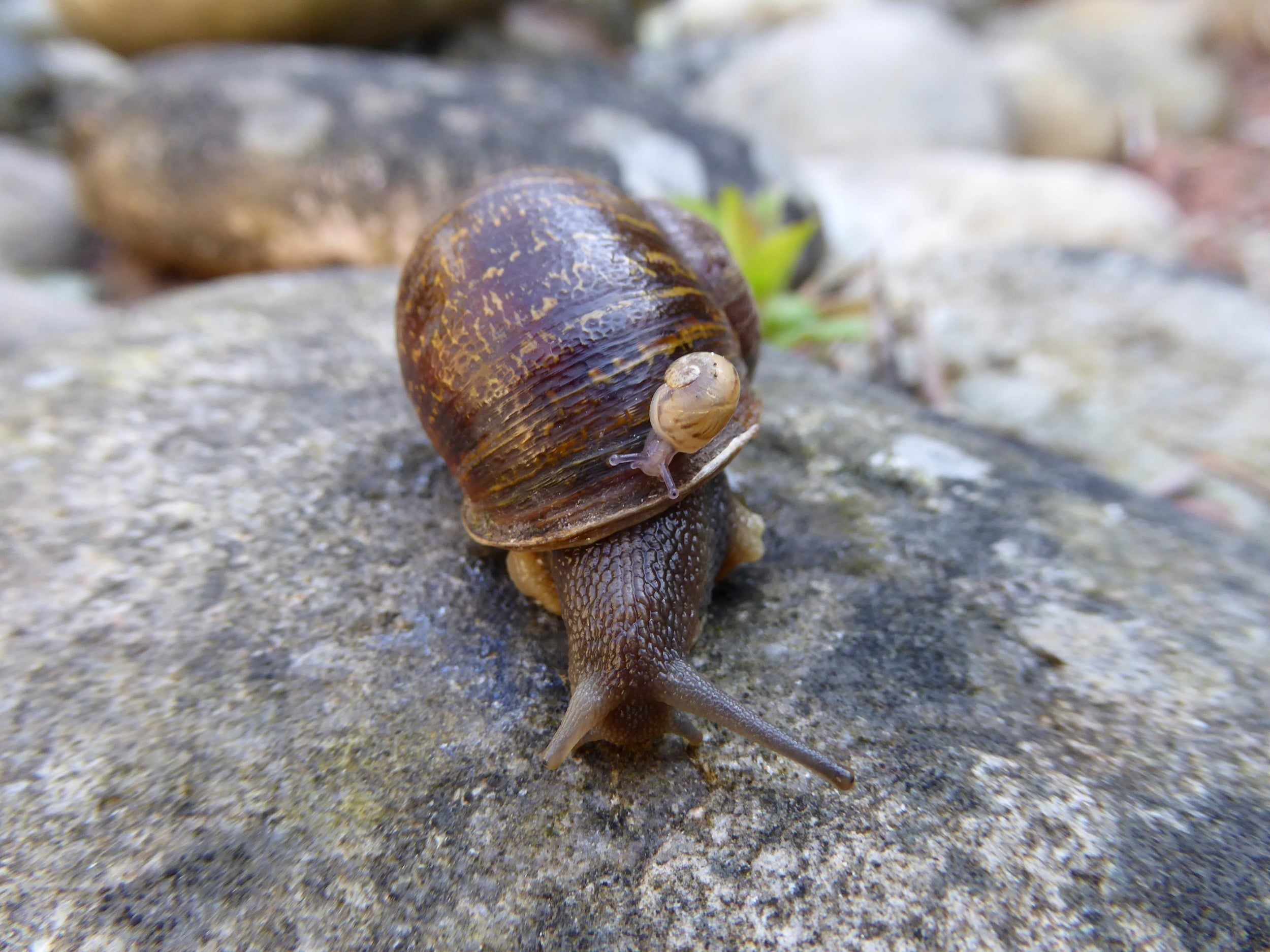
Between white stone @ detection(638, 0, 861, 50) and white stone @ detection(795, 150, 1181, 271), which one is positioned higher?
white stone @ detection(638, 0, 861, 50)

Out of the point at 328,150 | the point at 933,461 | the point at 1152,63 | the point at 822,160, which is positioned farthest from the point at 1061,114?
the point at 933,461

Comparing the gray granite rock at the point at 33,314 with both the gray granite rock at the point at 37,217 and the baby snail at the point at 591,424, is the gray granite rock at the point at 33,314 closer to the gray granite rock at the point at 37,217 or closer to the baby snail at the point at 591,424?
the gray granite rock at the point at 37,217

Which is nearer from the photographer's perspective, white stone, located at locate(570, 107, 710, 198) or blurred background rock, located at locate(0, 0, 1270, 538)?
blurred background rock, located at locate(0, 0, 1270, 538)

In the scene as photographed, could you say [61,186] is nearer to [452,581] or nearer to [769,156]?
[769,156]

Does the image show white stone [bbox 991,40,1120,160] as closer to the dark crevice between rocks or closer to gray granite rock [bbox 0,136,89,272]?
the dark crevice between rocks

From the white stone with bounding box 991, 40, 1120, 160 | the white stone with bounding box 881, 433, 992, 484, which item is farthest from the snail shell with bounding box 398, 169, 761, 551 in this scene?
the white stone with bounding box 991, 40, 1120, 160

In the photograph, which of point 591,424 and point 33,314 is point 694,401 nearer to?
point 591,424

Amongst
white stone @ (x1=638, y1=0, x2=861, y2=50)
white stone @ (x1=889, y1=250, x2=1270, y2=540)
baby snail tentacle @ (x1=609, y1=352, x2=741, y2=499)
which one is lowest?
white stone @ (x1=889, y1=250, x2=1270, y2=540)
